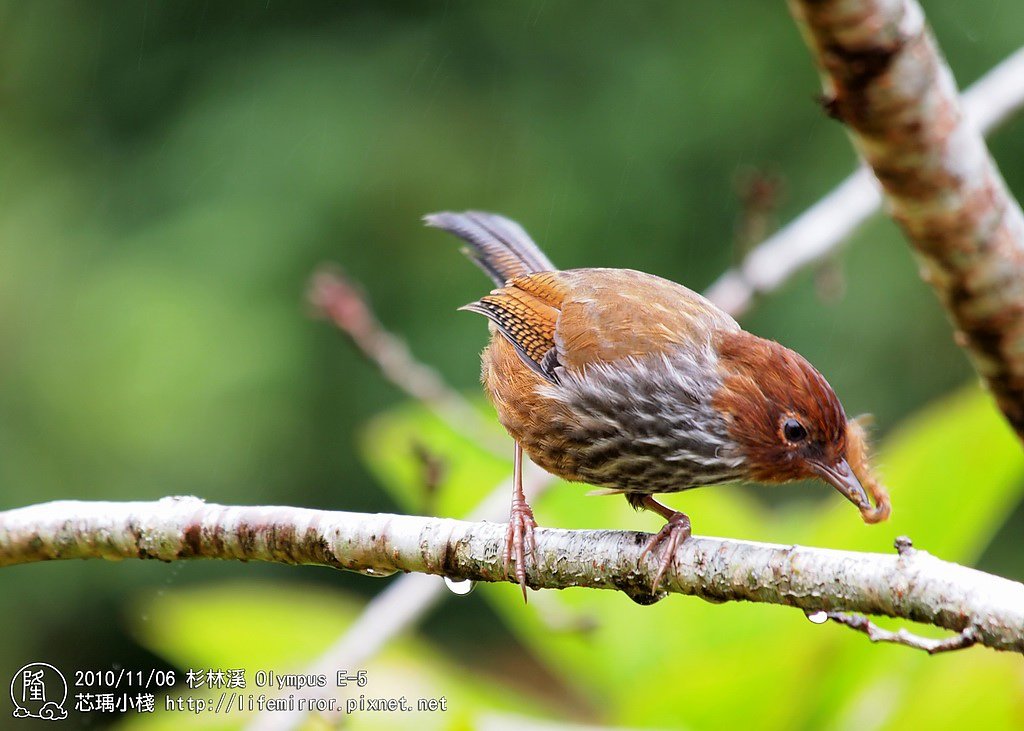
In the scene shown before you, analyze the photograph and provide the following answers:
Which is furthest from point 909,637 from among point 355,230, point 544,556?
point 355,230

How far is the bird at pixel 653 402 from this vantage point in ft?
8.67

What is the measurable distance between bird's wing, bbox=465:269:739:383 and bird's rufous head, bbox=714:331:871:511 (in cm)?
29

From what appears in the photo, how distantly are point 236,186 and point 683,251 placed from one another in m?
3.51

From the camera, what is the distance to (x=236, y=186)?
8945 millimetres

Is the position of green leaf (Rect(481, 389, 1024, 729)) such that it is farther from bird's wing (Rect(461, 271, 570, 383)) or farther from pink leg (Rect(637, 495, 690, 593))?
bird's wing (Rect(461, 271, 570, 383))

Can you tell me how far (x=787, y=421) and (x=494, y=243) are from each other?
1805 millimetres

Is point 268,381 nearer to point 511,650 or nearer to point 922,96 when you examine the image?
point 511,650

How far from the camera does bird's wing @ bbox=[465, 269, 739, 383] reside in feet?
10.3

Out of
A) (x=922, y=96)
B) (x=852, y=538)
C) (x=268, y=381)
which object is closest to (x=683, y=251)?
(x=268, y=381)

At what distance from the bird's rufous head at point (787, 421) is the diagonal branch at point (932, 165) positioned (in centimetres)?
37

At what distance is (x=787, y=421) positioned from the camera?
265 cm

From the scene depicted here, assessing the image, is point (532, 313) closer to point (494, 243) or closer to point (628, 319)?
point (628, 319)

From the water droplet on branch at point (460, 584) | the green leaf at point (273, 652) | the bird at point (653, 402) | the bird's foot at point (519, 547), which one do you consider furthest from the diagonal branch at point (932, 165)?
the green leaf at point (273, 652)

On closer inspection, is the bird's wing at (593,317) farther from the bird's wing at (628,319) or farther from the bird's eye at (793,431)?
the bird's eye at (793,431)
